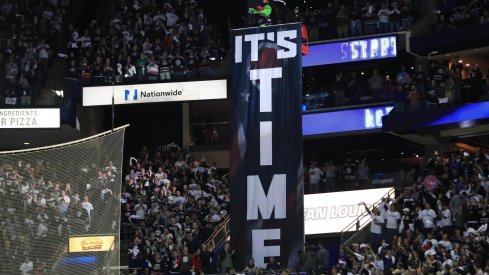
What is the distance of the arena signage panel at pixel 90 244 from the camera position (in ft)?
53.9

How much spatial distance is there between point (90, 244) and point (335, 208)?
1593 centimetres

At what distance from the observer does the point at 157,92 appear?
36719 millimetres

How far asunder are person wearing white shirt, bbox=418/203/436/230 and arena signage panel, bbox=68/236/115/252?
34.9 feet

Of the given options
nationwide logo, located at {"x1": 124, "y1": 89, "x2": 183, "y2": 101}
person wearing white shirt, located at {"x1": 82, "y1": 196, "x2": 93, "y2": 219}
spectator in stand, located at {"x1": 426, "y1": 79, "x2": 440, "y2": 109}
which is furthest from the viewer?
nationwide logo, located at {"x1": 124, "y1": 89, "x2": 183, "y2": 101}

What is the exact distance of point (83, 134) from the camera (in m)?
37.9

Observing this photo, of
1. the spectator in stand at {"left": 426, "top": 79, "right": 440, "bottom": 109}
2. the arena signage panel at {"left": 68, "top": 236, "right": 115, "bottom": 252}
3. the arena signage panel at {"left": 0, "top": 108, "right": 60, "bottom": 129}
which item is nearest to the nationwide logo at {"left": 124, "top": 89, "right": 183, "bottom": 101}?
the arena signage panel at {"left": 0, "top": 108, "right": 60, "bottom": 129}

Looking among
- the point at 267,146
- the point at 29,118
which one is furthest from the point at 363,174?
the point at 29,118

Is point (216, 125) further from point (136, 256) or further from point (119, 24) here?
point (136, 256)

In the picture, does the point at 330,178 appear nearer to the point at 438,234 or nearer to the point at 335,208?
the point at 335,208

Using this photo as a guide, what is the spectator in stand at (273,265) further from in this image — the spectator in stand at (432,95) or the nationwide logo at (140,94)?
the nationwide logo at (140,94)

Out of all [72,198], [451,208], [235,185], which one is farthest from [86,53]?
[72,198]

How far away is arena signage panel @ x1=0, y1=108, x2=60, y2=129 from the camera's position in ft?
114

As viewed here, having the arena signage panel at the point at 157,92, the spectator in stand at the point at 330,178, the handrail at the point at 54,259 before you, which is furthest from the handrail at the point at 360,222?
the handrail at the point at 54,259

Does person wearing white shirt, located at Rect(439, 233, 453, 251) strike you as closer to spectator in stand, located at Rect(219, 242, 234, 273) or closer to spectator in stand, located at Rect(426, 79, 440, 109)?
spectator in stand, located at Rect(219, 242, 234, 273)
